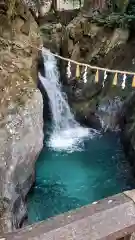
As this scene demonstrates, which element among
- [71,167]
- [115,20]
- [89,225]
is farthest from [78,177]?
[89,225]

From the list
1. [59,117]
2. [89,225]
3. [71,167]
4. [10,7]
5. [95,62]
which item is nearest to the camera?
[89,225]

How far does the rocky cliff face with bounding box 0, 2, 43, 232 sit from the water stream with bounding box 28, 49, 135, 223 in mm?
972

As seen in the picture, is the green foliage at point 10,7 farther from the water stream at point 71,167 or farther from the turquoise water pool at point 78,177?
the turquoise water pool at point 78,177

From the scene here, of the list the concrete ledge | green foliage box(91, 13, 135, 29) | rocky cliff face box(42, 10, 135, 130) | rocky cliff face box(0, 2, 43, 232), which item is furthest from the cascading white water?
the concrete ledge

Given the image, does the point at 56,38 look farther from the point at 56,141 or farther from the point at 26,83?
the point at 26,83

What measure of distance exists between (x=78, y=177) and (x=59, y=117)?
11.9 feet

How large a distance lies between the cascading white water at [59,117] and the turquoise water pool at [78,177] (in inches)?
17.7

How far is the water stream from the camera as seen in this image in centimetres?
812

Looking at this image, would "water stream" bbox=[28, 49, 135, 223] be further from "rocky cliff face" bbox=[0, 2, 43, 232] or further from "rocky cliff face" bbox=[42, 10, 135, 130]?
"rocky cliff face" bbox=[0, 2, 43, 232]

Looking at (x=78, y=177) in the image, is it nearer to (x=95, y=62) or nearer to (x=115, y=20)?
(x=95, y=62)

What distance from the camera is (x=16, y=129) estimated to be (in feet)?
21.0

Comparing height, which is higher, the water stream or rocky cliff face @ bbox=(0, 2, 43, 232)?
rocky cliff face @ bbox=(0, 2, 43, 232)

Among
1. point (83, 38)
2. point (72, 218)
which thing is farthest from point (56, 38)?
point (72, 218)

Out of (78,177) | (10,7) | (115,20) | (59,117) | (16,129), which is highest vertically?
(10,7)
